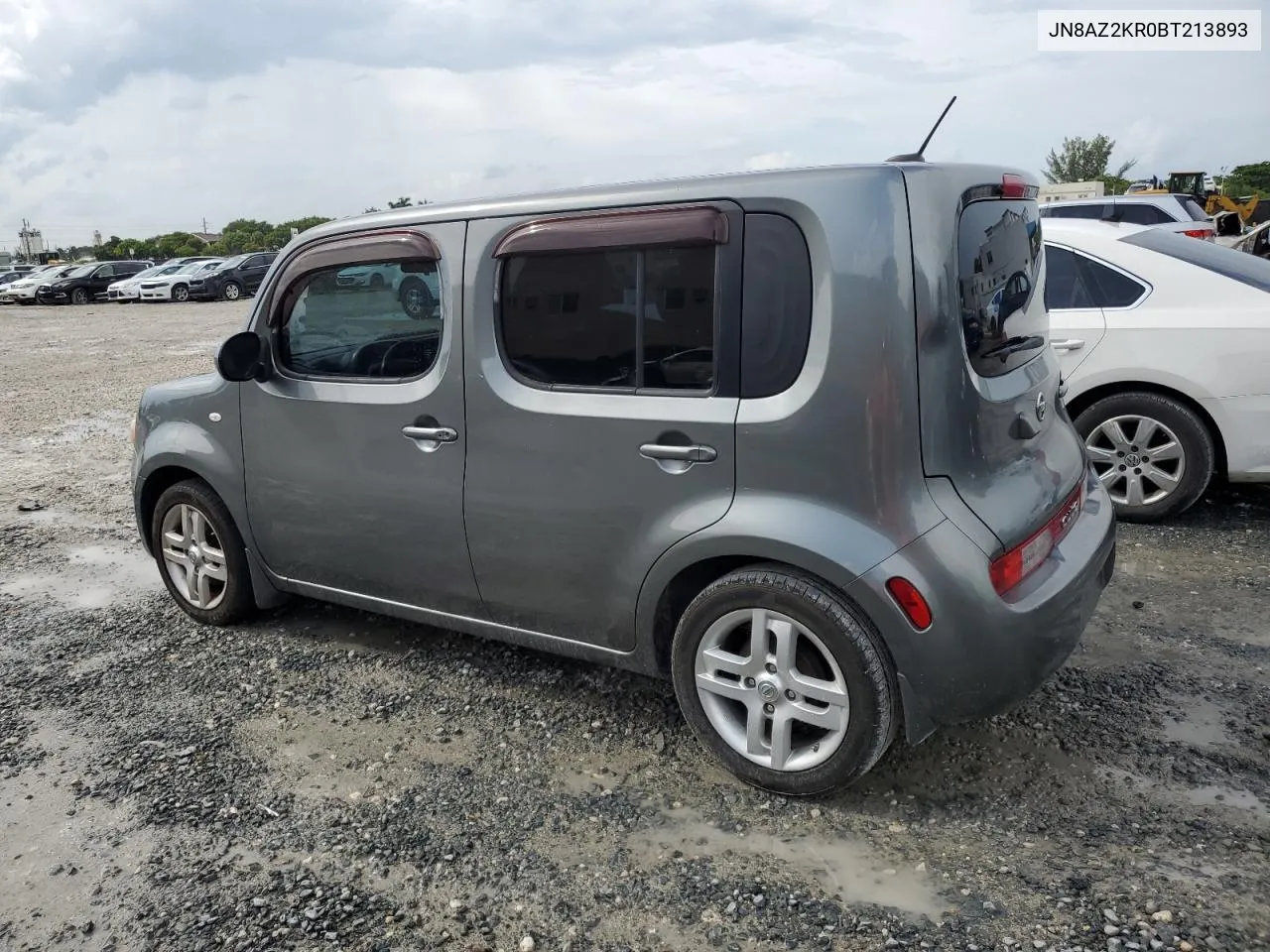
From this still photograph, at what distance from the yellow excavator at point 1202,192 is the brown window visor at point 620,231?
29262 millimetres

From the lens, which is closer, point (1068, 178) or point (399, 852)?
point (399, 852)

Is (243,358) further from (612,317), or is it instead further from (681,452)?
(681,452)

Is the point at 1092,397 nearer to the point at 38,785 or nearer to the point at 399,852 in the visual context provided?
the point at 399,852

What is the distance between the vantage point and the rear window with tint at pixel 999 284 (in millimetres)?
3008

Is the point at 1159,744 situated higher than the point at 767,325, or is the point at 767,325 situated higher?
the point at 767,325

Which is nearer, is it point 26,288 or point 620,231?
point 620,231

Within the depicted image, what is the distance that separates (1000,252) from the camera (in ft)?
10.6

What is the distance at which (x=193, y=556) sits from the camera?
475 centimetres

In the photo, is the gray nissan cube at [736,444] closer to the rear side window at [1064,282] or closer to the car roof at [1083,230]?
the rear side window at [1064,282]

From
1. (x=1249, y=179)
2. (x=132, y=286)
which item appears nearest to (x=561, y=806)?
(x=132, y=286)

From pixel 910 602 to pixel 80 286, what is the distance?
38.3m

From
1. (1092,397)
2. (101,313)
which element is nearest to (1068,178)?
(101,313)

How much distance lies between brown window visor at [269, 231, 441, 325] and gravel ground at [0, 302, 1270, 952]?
1627mm

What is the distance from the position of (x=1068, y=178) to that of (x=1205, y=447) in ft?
220
